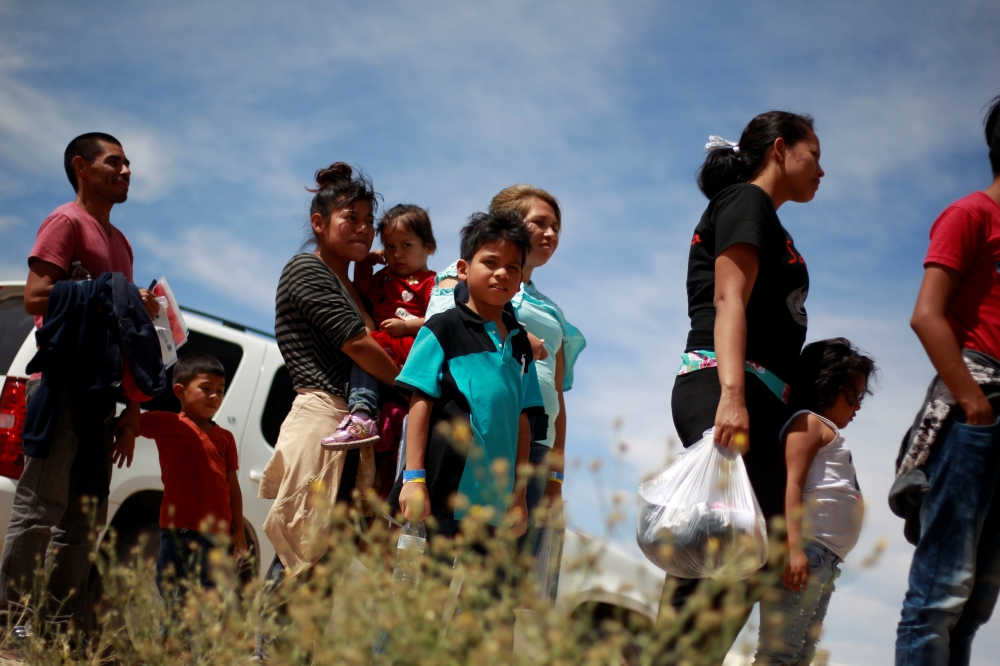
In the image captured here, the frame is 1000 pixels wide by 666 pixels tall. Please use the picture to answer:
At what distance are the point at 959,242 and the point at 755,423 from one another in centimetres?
96

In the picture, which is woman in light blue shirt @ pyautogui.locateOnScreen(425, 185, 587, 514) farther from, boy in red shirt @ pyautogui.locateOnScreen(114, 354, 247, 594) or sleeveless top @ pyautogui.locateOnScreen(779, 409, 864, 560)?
boy in red shirt @ pyautogui.locateOnScreen(114, 354, 247, 594)

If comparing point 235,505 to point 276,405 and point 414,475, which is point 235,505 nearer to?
point 276,405

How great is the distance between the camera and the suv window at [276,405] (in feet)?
17.1

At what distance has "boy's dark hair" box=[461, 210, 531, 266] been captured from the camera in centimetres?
308

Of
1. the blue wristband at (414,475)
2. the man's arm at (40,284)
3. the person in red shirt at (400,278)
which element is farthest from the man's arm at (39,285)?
the blue wristband at (414,475)

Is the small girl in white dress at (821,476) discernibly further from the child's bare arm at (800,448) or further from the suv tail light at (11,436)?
the suv tail light at (11,436)

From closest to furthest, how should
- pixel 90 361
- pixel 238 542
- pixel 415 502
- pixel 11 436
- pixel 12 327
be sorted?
pixel 415 502 → pixel 90 361 → pixel 238 542 → pixel 11 436 → pixel 12 327

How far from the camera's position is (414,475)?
8.84 ft

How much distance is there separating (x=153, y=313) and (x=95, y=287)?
0.32 meters

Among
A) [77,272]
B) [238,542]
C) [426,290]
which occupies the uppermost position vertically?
[426,290]

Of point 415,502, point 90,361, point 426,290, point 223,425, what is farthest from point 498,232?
point 223,425

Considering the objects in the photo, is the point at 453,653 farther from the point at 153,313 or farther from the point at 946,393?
the point at 153,313

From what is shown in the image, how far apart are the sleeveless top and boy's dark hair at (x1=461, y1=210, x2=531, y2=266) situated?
1.24 m

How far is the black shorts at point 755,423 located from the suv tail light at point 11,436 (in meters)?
3.34
